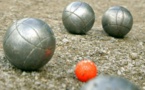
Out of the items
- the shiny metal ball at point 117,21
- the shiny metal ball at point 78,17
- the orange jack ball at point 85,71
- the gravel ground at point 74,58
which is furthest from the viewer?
the shiny metal ball at point 117,21

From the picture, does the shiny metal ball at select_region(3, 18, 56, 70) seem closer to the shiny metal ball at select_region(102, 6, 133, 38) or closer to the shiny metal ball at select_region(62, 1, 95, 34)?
the shiny metal ball at select_region(62, 1, 95, 34)

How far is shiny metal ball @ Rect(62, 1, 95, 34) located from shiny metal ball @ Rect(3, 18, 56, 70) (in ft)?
13.3

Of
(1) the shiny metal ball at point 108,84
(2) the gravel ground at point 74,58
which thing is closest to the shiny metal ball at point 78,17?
(2) the gravel ground at point 74,58

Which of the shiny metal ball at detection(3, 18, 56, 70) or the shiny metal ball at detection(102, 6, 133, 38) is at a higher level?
the shiny metal ball at detection(3, 18, 56, 70)

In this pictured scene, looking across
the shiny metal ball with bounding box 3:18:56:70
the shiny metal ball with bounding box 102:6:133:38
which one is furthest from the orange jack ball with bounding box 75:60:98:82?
the shiny metal ball with bounding box 102:6:133:38

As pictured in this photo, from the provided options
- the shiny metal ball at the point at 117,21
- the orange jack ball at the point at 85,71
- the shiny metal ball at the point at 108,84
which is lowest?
the shiny metal ball at the point at 117,21

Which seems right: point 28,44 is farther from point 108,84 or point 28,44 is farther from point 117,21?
point 117,21

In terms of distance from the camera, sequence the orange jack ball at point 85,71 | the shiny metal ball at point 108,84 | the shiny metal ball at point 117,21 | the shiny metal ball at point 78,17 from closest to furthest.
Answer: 1. the shiny metal ball at point 108,84
2. the orange jack ball at point 85,71
3. the shiny metal ball at point 78,17
4. the shiny metal ball at point 117,21

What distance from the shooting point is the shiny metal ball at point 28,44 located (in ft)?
22.2

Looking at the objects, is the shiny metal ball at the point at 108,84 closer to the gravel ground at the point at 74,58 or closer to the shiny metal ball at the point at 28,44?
the gravel ground at the point at 74,58

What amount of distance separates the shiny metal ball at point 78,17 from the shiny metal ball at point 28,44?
406cm

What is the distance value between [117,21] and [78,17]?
1.50m

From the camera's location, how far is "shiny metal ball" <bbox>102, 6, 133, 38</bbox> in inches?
445

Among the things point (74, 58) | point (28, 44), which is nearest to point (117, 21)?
point (74, 58)
